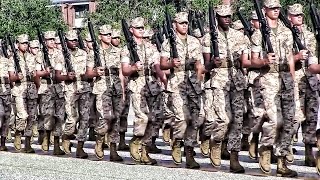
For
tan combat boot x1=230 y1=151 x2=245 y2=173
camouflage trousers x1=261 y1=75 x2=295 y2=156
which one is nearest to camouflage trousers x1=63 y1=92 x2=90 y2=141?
tan combat boot x1=230 y1=151 x2=245 y2=173

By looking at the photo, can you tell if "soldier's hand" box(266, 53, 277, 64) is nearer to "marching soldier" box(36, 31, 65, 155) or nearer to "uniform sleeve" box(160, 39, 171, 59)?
"uniform sleeve" box(160, 39, 171, 59)

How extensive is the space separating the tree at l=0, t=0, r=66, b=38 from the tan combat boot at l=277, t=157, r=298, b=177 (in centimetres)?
3416

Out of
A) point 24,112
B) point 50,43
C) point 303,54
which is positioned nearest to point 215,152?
point 303,54

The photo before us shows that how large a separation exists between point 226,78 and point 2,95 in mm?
4555

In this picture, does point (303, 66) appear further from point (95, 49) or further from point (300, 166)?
point (95, 49)

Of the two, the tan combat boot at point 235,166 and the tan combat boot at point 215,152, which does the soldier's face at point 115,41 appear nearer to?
the tan combat boot at point 215,152

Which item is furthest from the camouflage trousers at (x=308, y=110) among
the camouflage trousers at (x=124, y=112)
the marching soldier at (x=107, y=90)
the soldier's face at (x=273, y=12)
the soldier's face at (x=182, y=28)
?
the marching soldier at (x=107, y=90)

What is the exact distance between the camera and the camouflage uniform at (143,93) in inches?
367

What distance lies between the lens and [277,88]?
795 centimetres

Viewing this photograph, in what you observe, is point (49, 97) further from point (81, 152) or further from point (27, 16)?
point (27, 16)

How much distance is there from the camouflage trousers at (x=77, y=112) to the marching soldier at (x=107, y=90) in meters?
0.34

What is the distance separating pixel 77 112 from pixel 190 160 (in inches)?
93.6

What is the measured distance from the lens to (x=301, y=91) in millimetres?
8836

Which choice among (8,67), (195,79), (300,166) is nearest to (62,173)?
(195,79)
